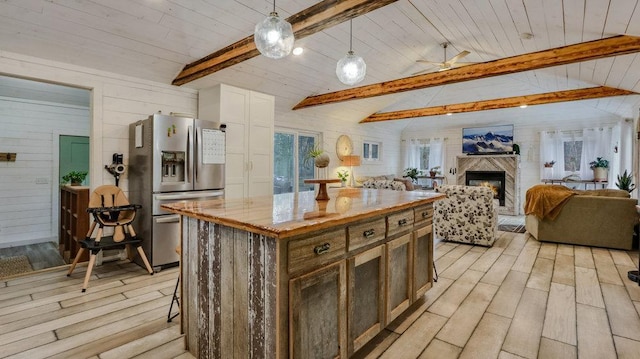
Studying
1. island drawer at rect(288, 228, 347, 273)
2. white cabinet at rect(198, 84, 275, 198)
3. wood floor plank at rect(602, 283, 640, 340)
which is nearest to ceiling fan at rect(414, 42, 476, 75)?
white cabinet at rect(198, 84, 275, 198)

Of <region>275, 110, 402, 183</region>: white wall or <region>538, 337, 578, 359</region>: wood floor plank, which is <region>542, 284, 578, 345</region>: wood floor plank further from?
<region>275, 110, 402, 183</region>: white wall

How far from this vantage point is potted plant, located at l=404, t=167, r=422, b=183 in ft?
29.6

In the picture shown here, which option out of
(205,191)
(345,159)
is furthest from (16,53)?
(345,159)

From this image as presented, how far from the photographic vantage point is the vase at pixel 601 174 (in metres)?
6.69

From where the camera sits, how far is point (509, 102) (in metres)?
6.47

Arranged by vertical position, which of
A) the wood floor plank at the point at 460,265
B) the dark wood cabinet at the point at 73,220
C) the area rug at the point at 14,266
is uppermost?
the dark wood cabinet at the point at 73,220

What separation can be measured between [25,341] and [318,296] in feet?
6.89

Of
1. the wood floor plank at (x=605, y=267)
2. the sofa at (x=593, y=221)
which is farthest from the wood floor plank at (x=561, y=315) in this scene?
the sofa at (x=593, y=221)

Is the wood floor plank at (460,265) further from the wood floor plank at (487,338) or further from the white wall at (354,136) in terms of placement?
the white wall at (354,136)

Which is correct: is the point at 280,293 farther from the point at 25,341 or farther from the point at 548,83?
the point at 548,83

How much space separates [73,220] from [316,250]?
12.7 ft


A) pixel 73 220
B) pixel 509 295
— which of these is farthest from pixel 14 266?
pixel 509 295

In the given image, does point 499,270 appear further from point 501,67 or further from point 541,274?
point 501,67

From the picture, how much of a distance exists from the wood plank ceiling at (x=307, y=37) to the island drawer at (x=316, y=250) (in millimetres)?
2625
